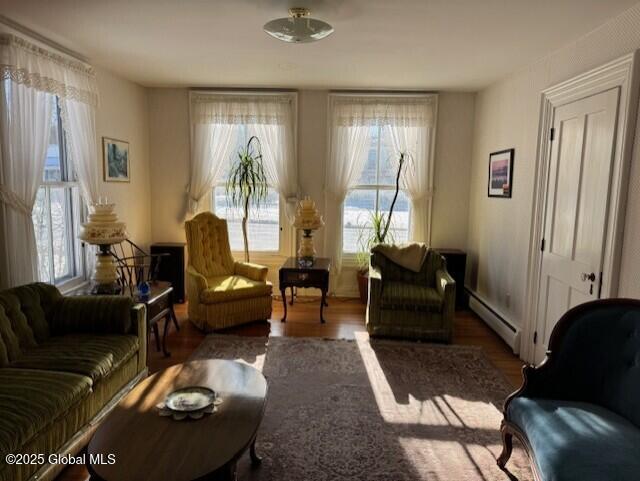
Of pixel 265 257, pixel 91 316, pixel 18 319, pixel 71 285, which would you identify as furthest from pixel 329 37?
pixel 71 285

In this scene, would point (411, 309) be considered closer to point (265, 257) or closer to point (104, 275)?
point (265, 257)

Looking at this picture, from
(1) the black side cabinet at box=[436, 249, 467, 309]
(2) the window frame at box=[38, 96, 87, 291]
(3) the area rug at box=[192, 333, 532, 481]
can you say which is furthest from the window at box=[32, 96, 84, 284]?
(1) the black side cabinet at box=[436, 249, 467, 309]

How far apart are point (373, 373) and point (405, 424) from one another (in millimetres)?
710

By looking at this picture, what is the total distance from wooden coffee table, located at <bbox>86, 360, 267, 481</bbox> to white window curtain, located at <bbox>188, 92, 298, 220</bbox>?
3.28m

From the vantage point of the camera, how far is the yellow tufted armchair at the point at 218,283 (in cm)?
399

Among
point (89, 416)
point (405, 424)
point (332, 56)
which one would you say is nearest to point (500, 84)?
point (332, 56)

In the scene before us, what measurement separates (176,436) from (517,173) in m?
3.61

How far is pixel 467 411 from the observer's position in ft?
9.00

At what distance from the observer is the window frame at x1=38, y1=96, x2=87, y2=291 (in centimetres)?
349

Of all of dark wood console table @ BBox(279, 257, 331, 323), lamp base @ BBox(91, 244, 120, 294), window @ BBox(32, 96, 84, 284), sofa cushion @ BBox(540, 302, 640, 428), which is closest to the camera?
sofa cushion @ BBox(540, 302, 640, 428)

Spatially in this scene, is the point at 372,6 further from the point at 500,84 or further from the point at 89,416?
the point at 89,416

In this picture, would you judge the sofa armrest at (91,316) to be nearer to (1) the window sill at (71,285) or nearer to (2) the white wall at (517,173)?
(1) the window sill at (71,285)

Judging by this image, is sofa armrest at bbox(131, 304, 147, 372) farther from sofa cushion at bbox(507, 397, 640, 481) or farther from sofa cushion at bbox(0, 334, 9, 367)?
sofa cushion at bbox(507, 397, 640, 481)

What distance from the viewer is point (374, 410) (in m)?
2.73
